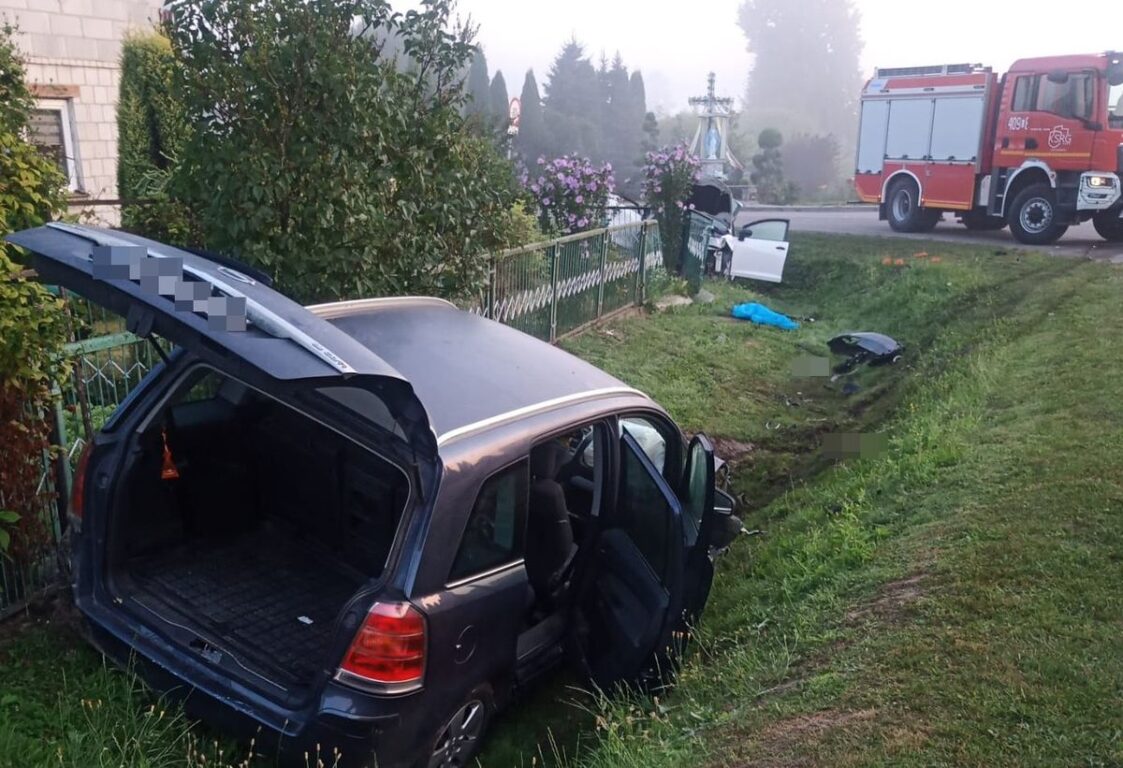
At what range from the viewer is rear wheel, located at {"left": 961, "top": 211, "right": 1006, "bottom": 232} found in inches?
730

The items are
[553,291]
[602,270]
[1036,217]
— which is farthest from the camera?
[1036,217]

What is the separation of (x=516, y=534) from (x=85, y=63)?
473 inches

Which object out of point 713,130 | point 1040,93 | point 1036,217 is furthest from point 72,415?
point 713,130

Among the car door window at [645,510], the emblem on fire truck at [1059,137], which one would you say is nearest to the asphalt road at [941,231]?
the emblem on fire truck at [1059,137]

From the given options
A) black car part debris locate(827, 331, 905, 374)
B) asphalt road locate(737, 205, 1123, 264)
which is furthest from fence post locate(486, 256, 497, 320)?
asphalt road locate(737, 205, 1123, 264)

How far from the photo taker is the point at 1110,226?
1571cm

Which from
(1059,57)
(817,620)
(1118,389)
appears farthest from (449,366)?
(1059,57)

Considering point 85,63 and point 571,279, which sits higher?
point 85,63

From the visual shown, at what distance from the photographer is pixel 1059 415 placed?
627cm

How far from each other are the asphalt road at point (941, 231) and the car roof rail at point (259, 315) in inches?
536

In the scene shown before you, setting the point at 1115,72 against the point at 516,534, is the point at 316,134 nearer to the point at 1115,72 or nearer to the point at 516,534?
the point at 516,534

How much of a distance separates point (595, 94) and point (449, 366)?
194 feet

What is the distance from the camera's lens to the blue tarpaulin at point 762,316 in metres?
12.2

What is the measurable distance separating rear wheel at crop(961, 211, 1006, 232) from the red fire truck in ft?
0.09
